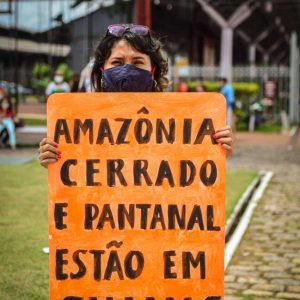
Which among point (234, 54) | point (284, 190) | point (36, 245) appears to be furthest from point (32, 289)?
point (234, 54)

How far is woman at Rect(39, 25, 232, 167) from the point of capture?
9.30 feet

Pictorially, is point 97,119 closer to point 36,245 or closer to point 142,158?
point 142,158

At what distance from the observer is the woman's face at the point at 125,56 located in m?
3.04

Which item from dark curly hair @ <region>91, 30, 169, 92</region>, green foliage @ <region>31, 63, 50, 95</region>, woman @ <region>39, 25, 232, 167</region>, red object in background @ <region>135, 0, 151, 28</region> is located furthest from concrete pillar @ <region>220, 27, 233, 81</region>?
woman @ <region>39, 25, 232, 167</region>

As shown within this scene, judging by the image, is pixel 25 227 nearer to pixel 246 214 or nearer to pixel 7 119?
pixel 246 214

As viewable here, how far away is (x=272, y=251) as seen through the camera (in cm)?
607

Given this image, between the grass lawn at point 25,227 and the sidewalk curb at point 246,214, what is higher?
the grass lawn at point 25,227

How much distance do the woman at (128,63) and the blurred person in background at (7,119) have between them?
39.1 ft

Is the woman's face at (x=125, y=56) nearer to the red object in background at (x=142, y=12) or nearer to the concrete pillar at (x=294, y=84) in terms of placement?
the red object in background at (x=142, y=12)

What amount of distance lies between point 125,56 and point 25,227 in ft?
13.1

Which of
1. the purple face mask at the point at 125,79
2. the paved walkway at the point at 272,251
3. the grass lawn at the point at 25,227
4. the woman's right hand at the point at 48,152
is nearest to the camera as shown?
the woman's right hand at the point at 48,152

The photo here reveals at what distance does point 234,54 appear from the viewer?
44.7m

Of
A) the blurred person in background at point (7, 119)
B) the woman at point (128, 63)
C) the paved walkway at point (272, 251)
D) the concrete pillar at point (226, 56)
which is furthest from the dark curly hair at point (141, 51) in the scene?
the concrete pillar at point (226, 56)

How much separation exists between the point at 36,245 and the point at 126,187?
129 inches
